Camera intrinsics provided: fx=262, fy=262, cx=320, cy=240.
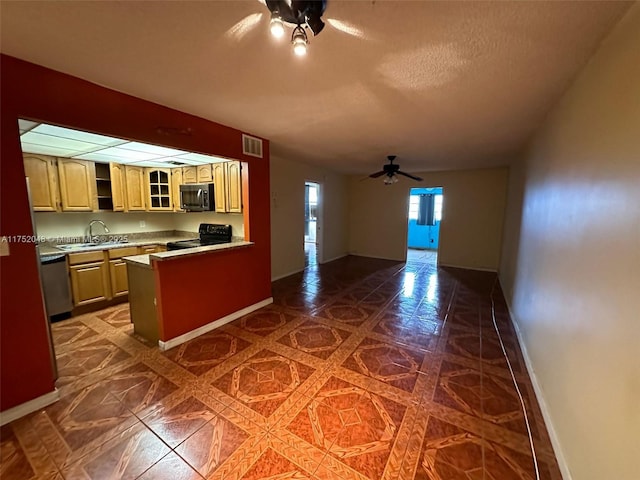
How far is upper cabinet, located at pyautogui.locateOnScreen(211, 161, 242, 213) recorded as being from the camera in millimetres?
3955

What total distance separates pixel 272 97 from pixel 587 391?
2.69m

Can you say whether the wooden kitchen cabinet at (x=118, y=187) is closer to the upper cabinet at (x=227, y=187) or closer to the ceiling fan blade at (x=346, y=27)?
the upper cabinet at (x=227, y=187)

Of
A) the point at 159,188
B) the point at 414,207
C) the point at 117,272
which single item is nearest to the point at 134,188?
the point at 159,188

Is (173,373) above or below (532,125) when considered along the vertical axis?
below

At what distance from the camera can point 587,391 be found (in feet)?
4.18

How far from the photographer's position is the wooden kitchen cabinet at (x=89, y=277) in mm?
3369

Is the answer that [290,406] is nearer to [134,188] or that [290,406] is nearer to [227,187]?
[227,187]

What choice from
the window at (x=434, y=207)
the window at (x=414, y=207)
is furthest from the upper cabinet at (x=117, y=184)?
the window at (x=414, y=207)

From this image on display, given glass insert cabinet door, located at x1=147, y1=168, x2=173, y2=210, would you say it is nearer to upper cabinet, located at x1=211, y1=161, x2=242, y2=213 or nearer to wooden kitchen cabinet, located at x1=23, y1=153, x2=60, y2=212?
upper cabinet, located at x1=211, y1=161, x2=242, y2=213

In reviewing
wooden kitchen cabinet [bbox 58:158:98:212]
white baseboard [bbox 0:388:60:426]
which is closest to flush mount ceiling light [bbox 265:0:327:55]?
white baseboard [bbox 0:388:60:426]

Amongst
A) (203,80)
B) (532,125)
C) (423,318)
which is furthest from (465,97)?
(423,318)

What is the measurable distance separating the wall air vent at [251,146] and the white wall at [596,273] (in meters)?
2.99

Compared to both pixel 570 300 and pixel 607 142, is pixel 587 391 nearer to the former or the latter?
pixel 570 300

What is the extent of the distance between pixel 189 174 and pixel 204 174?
35cm
